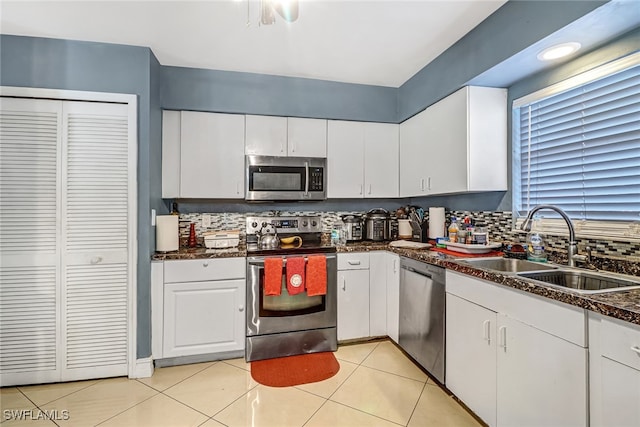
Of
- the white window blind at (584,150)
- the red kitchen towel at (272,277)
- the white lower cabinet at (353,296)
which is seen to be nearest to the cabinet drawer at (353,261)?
the white lower cabinet at (353,296)

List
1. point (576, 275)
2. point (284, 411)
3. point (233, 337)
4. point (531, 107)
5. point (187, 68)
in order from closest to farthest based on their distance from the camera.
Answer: point (576, 275) → point (284, 411) → point (531, 107) → point (233, 337) → point (187, 68)

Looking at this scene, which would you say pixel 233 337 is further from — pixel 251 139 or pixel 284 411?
pixel 251 139

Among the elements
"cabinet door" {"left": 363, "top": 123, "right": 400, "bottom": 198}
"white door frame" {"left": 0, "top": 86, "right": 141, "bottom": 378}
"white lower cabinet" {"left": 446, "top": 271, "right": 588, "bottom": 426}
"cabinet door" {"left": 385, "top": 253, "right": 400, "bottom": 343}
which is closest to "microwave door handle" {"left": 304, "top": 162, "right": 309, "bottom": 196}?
"cabinet door" {"left": 363, "top": 123, "right": 400, "bottom": 198}

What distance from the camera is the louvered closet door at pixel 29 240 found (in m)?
2.21

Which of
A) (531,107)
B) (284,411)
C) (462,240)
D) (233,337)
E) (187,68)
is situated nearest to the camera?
(284,411)

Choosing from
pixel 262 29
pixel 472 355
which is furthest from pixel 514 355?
pixel 262 29

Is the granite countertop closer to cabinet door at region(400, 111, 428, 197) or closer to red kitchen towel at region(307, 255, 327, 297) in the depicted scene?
red kitchen towel at region(307, 255, 327, 297)

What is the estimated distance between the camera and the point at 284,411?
6.31 ft

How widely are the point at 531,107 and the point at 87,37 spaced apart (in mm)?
3251

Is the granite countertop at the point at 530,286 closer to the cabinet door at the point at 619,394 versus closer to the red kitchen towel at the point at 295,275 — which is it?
the cabinet door at the point at 619,394

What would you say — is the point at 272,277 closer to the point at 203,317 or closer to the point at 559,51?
the point at 203,317

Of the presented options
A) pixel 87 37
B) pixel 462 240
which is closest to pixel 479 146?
pixel 462 240

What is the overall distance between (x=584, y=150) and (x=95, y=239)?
336 cm

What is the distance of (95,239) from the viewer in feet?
7.62
